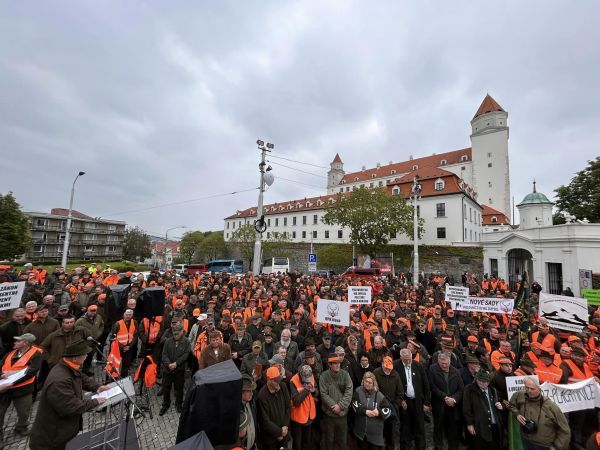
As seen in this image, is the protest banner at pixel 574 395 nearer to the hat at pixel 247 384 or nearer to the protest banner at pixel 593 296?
the hat at pixel 247 384

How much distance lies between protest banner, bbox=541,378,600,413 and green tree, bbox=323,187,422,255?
101ft

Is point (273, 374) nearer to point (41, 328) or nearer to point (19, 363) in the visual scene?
point (19, 363)

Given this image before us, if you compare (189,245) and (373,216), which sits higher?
(373,216)

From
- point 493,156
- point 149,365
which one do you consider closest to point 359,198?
point 149,365

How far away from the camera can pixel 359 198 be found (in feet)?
119

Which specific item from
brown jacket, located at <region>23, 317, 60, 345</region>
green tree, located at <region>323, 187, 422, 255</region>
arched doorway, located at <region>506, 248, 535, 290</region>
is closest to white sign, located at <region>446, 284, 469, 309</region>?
brown jacket, located at <region>23, 317, 60, 345</region>

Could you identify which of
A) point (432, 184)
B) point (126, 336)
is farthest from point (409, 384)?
point (432, 184)

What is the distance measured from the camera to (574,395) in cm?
436

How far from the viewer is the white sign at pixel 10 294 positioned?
612 cm

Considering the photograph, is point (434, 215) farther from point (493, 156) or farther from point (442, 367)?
point (442, 367)

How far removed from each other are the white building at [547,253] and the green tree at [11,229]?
48178 millimetres

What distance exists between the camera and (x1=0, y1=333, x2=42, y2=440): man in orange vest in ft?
14.5

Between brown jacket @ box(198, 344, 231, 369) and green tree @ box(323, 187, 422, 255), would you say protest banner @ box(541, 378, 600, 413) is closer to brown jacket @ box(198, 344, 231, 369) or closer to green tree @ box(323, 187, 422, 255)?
brown jacket @ box(198, 344, 231, 369)

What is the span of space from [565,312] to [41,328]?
12.4m
